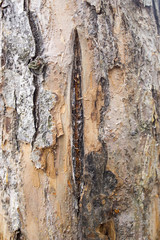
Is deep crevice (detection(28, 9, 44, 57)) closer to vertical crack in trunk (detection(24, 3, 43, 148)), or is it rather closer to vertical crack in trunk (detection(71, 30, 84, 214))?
vertical crack in trunk (detection(24, 3, 43, 148))

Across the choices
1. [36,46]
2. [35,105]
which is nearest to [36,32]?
[36,46]

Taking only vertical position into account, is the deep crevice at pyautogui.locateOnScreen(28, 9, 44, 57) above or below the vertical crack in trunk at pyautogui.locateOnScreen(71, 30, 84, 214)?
above

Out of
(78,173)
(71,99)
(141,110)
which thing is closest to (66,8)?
(71,99)

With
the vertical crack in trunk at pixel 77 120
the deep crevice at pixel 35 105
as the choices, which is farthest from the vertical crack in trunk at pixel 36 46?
the vertical crack in trunk at pixel 77 120

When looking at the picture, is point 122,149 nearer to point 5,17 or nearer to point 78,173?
point 78,173

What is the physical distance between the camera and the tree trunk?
0.60 metres

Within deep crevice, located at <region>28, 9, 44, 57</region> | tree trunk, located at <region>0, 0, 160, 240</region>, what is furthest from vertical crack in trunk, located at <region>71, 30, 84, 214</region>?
deep crevice, located at <region>28, 9, 44, 57</region>

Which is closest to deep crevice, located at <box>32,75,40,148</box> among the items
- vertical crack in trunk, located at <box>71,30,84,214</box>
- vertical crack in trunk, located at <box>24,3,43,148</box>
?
vertical crack in trunk, located at <box>24,3,43,148</box>

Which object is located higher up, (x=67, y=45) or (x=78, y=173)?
(x=67, y=45)

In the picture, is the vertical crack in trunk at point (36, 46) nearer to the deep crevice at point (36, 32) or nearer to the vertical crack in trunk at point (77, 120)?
the deep crevice at point (36, 32)

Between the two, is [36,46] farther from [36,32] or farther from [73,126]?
[73,126]

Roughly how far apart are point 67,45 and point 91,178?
1.30 ft

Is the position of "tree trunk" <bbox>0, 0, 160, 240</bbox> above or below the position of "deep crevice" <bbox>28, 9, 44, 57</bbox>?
below

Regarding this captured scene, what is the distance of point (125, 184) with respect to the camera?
0.61 metres
